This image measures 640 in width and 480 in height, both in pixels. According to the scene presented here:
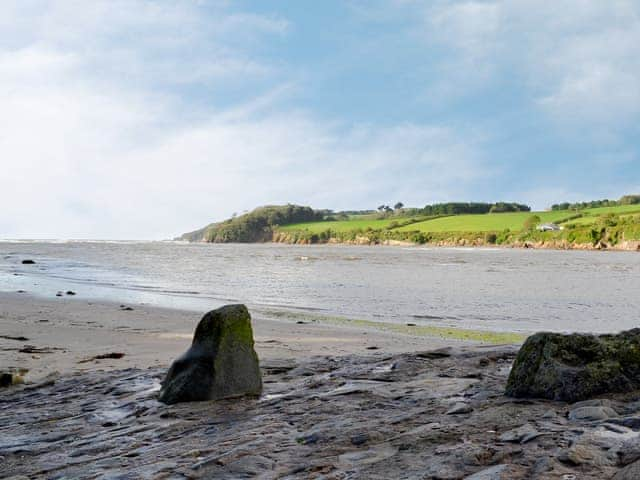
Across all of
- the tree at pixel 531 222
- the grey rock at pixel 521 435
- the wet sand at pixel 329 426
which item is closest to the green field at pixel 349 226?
the tree at pixel 531 222

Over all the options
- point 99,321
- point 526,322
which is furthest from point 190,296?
point 526,322

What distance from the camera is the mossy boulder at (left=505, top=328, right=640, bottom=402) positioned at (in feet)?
18.2

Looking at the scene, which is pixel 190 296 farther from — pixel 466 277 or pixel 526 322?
pixel 466 277

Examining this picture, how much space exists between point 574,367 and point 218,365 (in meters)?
4.09

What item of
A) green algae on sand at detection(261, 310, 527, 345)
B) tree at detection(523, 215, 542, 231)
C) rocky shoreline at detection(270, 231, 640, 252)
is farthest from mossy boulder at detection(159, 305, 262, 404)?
tree at detection(523, 215, 542, 231)

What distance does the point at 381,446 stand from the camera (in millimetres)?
4867

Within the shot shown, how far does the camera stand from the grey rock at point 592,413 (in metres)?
4.86

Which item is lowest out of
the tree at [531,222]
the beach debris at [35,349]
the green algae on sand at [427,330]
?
the beach debris at [35,349]

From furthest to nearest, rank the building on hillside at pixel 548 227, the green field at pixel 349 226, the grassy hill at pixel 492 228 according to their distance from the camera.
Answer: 1. the green field at pixel 349 226
2. the building on hillside at pixel 548 227
3. the grassy hill at pixel 492 228

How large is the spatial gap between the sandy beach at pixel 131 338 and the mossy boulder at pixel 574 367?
580cm

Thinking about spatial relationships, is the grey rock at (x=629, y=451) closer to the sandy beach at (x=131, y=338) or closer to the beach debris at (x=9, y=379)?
the sandy beach at (x=131, y=338)

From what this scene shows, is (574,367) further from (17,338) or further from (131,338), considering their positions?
(17,338)

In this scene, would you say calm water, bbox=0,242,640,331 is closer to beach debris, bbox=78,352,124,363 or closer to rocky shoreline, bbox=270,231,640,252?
beach debris, bbox=78,352,124,363

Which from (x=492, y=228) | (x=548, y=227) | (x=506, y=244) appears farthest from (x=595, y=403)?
(x=492, y=228)
